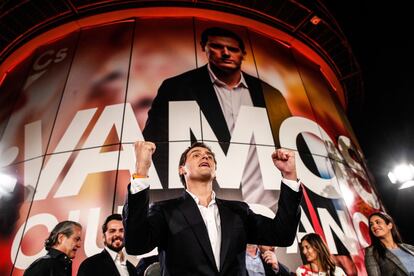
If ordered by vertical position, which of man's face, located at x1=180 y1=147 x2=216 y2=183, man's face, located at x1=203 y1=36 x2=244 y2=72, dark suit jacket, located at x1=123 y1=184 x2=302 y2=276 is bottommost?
dark suit jacket, located at x1=123 y1=184 x2=302 y2=276

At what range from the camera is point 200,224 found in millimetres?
2031

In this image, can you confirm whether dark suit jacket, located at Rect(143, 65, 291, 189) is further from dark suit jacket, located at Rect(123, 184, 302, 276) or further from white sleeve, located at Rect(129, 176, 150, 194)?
white sleeve, located at Rect(129, 176, 150, 194)

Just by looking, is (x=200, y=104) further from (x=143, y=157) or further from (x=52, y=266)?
(x=143, y=157)

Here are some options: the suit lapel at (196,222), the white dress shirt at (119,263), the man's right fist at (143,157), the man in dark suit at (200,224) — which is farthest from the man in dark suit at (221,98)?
the man's right fist at (143,157)

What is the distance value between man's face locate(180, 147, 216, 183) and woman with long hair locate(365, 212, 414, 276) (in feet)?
10.4

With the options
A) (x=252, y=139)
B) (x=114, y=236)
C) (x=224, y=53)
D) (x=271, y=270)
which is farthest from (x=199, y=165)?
(x=224, y=53)

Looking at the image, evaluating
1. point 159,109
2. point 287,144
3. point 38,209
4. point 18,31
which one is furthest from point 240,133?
point 18,31

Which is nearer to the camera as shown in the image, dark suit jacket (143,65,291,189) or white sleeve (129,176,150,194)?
white sleeve (129,176,150,194)

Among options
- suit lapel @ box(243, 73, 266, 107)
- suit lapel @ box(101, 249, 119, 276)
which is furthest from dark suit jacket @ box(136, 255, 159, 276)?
suit lapel @ box(243, 73, 266, 107)

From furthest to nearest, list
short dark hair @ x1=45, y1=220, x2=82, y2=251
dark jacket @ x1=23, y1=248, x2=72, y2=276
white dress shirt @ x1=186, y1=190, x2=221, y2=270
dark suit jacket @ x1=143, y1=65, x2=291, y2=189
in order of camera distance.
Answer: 1. dark suit jacket @ x1=143, y1=65, x2=291, y2=189
2. short dark hair @ x1=45, y1=220, x2=82, y2=251
3. dark jacket @ x1=23, y1=248, x2=72, y2=276
4. white dress shirt @ x1=186, y1=190, x2=221, y2=270

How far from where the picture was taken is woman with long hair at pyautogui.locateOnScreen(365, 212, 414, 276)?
4.16 metres

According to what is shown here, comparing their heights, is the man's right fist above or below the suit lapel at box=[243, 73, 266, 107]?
below

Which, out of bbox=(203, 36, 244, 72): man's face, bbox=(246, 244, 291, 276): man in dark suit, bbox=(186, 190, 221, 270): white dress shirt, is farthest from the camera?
bbox=(203, 36, 244, 72): man's face

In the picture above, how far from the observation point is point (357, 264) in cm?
593
